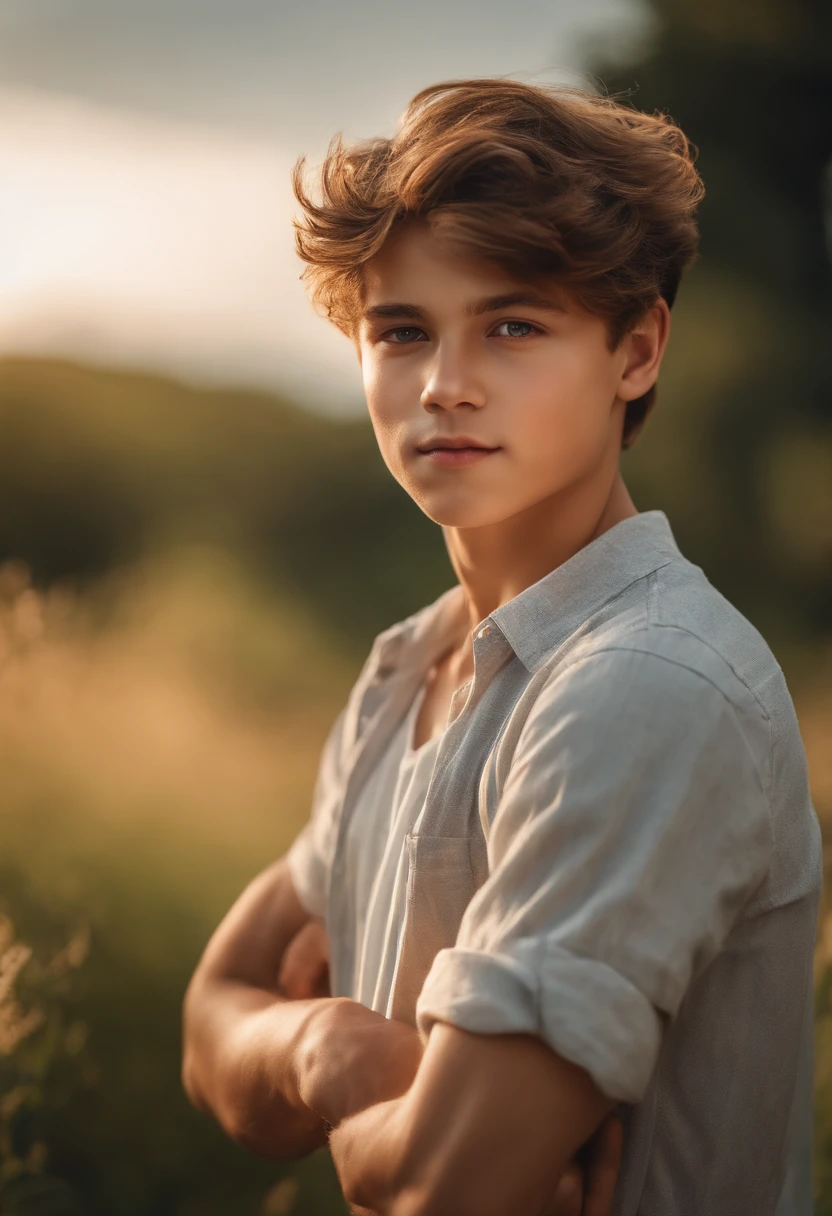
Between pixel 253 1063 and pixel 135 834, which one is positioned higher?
pixel 135 834

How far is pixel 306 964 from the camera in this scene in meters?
1.36

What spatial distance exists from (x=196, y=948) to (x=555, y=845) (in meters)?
1.72

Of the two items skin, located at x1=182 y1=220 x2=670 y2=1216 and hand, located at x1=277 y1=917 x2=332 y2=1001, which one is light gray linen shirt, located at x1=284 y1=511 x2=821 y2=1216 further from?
hand, located at x1=277 y1=917 x2=332 y2=1001

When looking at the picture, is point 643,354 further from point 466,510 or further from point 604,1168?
point 604,1168

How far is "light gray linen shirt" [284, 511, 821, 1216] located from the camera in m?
0.77

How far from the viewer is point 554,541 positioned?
1.12 m

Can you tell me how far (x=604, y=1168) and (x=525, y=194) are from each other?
810mm

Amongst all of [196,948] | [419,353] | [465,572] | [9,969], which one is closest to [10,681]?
[196,948]

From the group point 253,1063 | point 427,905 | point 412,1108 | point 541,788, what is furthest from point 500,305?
point 253,1063

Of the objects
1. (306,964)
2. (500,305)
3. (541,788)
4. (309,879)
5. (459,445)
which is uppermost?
(500,305)

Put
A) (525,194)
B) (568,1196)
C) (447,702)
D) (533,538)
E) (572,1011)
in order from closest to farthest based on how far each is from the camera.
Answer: (572,1011) → (568,1196) → (525,194) → (533,538) → (447,702)

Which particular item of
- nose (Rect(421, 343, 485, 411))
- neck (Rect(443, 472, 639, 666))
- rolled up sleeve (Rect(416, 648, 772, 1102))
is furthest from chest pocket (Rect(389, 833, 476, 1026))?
nose (Rect(421, 343, 485, 411))

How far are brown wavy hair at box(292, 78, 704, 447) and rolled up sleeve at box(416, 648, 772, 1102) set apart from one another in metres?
0.38

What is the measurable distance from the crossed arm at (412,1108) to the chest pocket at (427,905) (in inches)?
1.7
